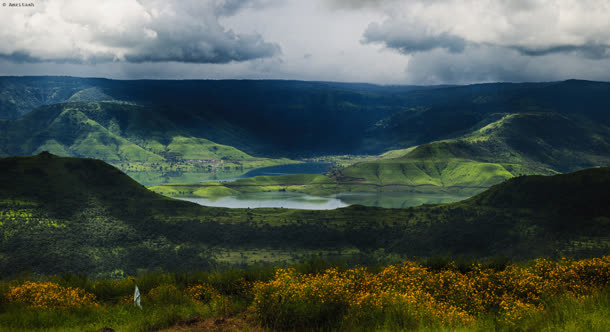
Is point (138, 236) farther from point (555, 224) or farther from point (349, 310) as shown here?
point (349, 310)

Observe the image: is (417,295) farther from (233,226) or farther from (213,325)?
(233,226)

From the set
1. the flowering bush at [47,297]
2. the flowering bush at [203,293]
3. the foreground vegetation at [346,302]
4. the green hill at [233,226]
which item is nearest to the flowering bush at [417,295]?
the foreground vegetation at [346,302]

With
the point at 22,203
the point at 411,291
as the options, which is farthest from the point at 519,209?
the point at 22,203

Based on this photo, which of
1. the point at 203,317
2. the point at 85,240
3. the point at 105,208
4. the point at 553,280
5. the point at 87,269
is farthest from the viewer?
the point at 105,208

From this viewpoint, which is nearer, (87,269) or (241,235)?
(87,269)

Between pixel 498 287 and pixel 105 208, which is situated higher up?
pixel 498 287

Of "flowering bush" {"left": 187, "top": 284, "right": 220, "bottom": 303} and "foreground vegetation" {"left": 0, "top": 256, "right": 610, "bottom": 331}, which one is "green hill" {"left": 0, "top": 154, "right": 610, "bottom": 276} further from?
"foreground vegetation" {"left": 0, "top": 256, "right": 610, "bottom": 331}
